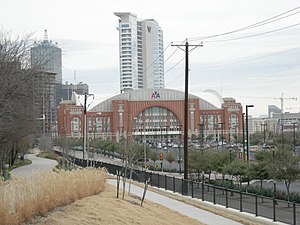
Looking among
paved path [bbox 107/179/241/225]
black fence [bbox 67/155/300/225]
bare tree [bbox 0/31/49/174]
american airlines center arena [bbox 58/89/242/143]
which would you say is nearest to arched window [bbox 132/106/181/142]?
american airlines center arena [bbox 58/89/242/143]

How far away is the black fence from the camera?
19609 mm

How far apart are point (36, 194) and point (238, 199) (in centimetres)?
1219

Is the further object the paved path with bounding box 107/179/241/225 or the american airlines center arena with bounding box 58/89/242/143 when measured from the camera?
the american airlines center arena with bounding box 58/89/242/143

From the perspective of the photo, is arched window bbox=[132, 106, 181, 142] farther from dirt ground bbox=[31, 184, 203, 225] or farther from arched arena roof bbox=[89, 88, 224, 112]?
dirt ground bbox=[31, 184, 203, 225]

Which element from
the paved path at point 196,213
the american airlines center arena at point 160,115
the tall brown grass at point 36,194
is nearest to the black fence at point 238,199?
the paved path at point 196,213

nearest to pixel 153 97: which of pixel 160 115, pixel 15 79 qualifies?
pixel 160 115

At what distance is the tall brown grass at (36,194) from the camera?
12039 mm

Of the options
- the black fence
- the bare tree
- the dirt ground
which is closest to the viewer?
the dirt ground

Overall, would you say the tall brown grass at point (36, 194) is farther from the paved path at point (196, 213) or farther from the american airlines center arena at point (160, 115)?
the american airlines center arena at point (160, 115)

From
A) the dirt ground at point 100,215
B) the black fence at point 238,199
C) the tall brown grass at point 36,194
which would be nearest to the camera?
the tall brown grass at point 36,194

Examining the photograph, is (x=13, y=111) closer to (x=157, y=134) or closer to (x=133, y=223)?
(x=133, y=223)

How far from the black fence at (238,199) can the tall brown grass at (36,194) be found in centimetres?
648

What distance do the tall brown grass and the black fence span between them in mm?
Result: 6476

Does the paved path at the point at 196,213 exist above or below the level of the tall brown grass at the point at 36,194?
below
